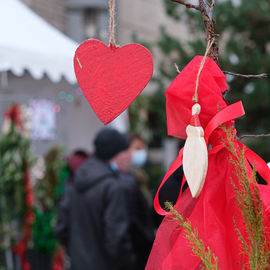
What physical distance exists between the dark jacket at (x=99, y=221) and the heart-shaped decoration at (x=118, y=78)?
158cm

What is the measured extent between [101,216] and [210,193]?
5.52 feet

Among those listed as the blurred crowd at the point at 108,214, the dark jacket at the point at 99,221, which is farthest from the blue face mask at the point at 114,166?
the dark jacket at the point at 99,221

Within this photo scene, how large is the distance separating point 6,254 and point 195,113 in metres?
3.26

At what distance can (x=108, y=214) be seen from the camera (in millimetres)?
2352

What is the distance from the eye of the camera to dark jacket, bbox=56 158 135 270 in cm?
236

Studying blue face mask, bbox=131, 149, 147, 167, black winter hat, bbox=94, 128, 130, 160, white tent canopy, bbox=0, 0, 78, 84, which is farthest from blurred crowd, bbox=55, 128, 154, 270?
blue face mask, bbox=131, 149, 147, 167

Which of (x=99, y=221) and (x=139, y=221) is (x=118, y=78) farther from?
(x=139, y=221)

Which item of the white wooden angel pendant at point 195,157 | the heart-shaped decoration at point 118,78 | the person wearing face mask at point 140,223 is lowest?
the person wearing face mask at point 140,223

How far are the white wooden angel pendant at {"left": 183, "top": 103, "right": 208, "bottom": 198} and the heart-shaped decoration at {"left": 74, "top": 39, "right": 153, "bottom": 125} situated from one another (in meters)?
0.15

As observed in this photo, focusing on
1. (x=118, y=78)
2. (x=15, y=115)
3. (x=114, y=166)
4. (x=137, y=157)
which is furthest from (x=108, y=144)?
(x=118, y=78)

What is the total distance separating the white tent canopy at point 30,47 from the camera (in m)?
2.83

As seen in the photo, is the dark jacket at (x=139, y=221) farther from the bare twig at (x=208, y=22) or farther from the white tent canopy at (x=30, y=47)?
the bare twig at (x=208, y=22)

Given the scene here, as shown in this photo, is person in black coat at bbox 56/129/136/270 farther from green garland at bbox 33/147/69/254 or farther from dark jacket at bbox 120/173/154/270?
green garland at bbox 33/147/69/254

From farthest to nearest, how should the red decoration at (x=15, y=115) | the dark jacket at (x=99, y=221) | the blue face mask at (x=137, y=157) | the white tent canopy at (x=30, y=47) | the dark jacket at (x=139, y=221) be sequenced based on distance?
the blue face mask at (x=137, y=157) → the red decoration at (x=15, y=115) → the white tent canopy at (x=30, y=47) → the dark jacket at (x=139, y=221) → the dark jacket at (x=99, y=221)
